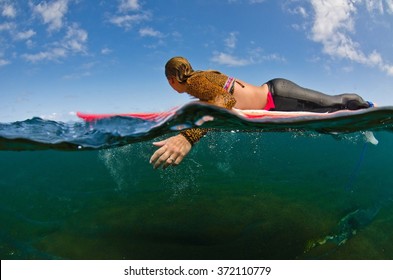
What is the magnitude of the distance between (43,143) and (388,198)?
41.2 ft

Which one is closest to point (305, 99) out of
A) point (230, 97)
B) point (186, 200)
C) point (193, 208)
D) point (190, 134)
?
point (230, 97)

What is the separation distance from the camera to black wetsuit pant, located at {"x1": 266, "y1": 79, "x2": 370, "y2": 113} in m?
5.79

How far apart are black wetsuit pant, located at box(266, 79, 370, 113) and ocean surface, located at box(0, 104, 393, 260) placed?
0.24 meters

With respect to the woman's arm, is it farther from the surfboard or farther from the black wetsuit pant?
the black wetsuit pant

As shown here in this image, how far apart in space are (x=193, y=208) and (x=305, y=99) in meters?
5.90

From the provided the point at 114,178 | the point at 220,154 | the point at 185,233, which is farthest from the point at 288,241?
the point at 220,154

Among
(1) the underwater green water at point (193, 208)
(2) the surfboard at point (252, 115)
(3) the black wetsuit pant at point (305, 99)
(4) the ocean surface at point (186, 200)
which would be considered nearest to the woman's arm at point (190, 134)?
(4) the ocean surface at point (186, 200)

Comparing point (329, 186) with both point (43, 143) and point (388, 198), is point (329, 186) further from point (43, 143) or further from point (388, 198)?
point (43, 143)

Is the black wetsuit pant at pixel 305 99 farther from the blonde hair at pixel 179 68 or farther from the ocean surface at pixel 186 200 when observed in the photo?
the blonde hair at pixel 179 68

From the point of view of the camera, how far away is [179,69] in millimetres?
4797

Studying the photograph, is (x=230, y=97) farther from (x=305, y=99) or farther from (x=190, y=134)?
(x=305, y=99)

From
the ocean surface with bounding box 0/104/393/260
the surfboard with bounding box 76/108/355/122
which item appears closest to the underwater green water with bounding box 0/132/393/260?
the ocean surface with bounding box 0/104/393/260

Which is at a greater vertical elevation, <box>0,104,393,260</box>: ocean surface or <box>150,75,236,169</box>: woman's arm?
<box>150,75,236,169</box>: woman's arm

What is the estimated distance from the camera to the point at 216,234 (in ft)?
27.9
